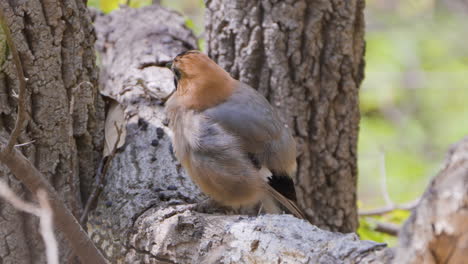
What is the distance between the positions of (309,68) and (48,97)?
1.64 meters

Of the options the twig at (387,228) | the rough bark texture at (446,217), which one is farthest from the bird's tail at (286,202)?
the rough bark texture at (446,217)

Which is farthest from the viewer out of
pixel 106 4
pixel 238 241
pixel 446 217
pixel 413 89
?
pixel 413 89

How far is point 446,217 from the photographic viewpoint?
1589mm

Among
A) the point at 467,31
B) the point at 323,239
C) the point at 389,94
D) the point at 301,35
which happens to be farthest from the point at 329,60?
the point at 467,31

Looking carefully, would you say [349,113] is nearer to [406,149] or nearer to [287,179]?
[287,179]

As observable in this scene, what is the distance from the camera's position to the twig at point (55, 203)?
86.2 inches

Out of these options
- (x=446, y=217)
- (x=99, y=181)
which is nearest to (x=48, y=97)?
(x=99, y=181)

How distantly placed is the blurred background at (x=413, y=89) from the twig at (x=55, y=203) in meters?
5.10

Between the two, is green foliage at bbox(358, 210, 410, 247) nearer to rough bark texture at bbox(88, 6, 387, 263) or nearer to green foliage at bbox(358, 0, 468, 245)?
rough bark texture at bbox(88, 6, 387, 263)

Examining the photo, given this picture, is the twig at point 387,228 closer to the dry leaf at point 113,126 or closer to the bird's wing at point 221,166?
the bird's wing at point 221,166

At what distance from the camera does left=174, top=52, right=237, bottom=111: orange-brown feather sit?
3.38 meters

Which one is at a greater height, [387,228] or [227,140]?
[227,140]

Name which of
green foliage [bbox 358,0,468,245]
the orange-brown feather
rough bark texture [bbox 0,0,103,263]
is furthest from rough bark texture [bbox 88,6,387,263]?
green foliage [bbox 358,0,468,245]

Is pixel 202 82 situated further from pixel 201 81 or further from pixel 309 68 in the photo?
pixel 309 68
